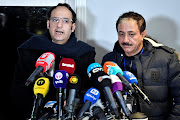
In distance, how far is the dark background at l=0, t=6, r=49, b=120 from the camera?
77.2 inches

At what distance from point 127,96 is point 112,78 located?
14cm

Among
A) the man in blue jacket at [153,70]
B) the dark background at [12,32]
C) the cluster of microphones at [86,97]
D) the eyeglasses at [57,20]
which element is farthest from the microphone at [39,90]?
the dark background at [12,32]

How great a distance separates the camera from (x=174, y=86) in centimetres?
126

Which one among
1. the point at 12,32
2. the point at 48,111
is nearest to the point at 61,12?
the point at 48,111

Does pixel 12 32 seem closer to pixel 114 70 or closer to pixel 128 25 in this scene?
pixel 128 25

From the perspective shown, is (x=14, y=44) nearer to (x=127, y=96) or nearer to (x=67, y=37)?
(x=67, y=37)

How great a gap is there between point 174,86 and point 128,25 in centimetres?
48

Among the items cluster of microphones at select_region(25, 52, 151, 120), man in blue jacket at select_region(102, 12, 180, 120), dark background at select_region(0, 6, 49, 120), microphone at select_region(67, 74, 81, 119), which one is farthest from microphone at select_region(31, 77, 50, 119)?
dark background at select_region(0, 6, 49, 120)

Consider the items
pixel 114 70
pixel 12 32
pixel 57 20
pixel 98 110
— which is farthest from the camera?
pixel 12 32

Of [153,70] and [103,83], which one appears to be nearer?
[103,83]

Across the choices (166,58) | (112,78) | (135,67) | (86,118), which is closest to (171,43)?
(166,58)

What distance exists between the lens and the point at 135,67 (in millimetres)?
1321

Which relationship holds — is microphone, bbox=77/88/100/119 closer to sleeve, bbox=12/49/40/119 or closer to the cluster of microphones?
the cluster of microphones

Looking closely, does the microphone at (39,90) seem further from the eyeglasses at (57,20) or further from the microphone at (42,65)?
the eyeglasses at (57,20)
